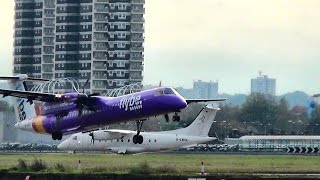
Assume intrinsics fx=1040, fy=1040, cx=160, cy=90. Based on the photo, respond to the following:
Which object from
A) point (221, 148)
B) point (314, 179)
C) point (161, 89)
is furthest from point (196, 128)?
point (314, 179)

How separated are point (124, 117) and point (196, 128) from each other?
170ft

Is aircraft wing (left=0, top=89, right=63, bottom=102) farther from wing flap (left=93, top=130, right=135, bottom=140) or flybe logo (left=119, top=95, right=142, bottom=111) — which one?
wing flap (left=93, top=130, right=135, bottom=140)

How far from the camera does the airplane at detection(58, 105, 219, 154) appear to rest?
13625 centimetres

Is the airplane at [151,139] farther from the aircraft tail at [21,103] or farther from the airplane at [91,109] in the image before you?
the airplane at [91,109]

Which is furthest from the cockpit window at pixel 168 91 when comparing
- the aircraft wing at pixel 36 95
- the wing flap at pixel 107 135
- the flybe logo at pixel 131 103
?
the wing flap at pixel 107 135

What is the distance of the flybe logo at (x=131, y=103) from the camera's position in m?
84.0

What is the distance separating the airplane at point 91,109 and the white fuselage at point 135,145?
39226 mm

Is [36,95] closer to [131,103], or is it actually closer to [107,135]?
[131,103]

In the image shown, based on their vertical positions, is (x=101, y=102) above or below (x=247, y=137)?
above

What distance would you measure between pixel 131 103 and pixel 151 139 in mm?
53980

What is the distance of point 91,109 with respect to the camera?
87875 millimetres

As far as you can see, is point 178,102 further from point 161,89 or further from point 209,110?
point 209,110

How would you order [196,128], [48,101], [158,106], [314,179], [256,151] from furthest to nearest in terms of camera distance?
1. [256,151]
2. [196,128]
3. [48,101]
4. [158,106]
5. [314,179]

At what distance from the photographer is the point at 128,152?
142m
